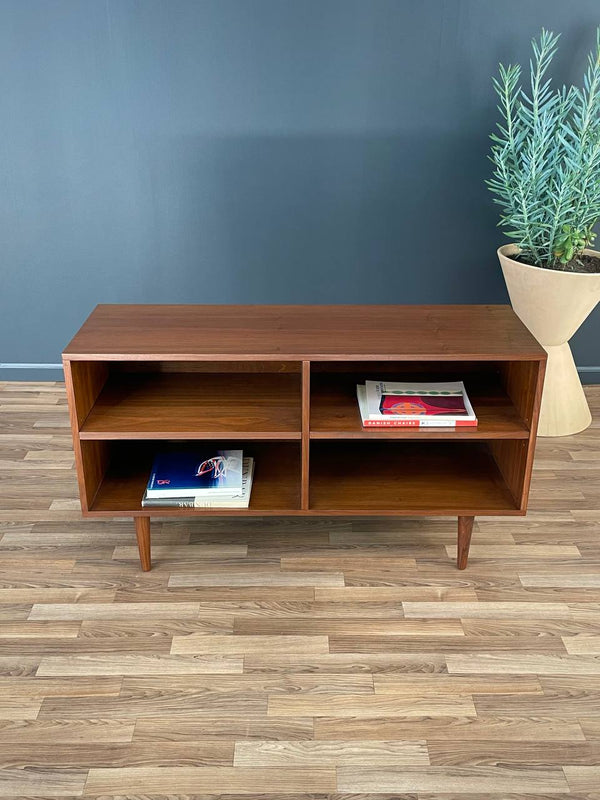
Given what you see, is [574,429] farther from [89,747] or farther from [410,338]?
[89,747]

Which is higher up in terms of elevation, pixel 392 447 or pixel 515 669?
pixel 392 447

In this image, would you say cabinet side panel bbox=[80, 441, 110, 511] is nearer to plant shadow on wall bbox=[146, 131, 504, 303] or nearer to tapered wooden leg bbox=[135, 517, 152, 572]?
tapered wooden leg bbox=[135, 517, 152, 572]

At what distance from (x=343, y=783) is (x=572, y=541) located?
976 mm

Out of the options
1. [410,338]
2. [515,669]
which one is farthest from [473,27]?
[515,669]

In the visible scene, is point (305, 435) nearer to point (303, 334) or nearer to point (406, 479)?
point (303, 334)

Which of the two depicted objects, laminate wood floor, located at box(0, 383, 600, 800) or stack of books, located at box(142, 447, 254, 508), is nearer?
laminate wood floor, located at box(0, 383, 600, 800)

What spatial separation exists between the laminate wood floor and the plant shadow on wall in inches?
36.8

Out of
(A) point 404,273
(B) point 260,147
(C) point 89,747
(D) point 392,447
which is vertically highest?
(B) point 260,147

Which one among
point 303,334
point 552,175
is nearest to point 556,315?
point 552,175

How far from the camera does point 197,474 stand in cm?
186

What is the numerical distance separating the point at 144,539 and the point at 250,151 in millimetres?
1428

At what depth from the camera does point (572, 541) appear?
206 cm

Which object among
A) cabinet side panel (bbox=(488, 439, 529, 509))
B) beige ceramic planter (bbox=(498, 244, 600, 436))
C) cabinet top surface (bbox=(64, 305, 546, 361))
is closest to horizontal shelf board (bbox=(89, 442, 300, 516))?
cabinet top surface (bbox=(64, 305, 546, 361))

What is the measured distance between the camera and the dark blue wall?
2.52 meters
